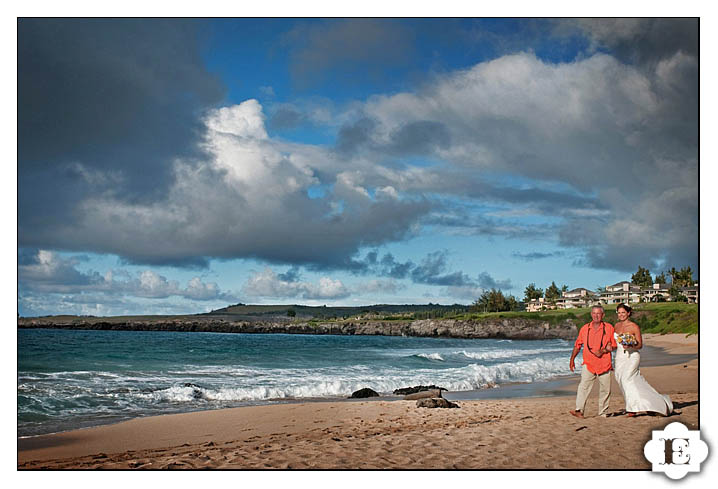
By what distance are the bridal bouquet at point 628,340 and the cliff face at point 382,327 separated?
1078cm

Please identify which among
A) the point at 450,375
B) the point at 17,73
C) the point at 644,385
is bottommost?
the point at 450,375

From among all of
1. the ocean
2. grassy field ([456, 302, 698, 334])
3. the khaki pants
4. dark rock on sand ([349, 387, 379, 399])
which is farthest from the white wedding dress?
the ocean

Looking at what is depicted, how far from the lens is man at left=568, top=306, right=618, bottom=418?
176 inches

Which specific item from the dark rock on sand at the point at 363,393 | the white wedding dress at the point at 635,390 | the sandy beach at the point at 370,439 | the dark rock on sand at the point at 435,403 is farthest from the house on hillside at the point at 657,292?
the dark rock on sand at the point at 363,393

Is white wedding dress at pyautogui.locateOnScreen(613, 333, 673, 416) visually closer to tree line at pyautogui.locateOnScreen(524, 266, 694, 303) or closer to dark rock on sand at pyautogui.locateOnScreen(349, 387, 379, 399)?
tree line at pyautogui.locateOnScreen(524, 266, 694, 303)

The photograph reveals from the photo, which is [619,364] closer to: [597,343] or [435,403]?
[597,343]

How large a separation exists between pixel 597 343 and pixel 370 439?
206cm

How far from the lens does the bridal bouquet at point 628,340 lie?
4352 mm

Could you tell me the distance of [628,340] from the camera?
4.36m

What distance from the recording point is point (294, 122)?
638 centimetres

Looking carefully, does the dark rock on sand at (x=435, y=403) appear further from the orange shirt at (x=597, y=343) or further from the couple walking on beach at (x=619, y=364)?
the orange shirt at (x=597, y=343)

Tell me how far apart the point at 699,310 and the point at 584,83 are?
106 inches

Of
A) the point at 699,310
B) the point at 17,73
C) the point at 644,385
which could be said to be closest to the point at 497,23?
the point at 699,310
